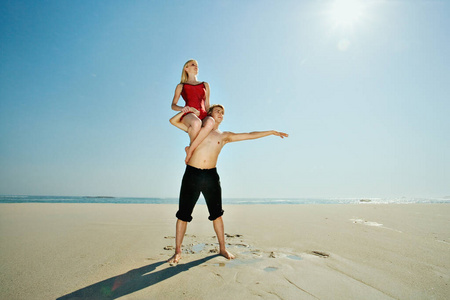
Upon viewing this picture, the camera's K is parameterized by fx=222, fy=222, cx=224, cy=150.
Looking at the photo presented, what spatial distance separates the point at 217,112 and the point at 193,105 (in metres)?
0.40

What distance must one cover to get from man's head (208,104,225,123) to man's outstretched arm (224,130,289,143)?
282 millimetres

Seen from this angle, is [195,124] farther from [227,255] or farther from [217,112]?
[227,255]

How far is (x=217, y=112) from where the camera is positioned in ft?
11.8

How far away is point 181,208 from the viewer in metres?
3.20

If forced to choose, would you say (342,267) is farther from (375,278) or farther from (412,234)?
(412,234)

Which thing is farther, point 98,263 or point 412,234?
point 412,234

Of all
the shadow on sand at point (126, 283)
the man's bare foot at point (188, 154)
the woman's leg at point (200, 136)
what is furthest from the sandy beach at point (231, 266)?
the woman's leg at point (200, 136)

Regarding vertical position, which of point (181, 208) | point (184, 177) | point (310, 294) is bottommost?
point (310, 294)

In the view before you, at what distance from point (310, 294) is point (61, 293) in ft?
7.10

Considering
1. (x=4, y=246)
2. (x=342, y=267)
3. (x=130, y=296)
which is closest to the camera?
(x=130, y=296)

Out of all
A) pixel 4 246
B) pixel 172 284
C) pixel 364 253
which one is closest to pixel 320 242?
pixel 364 253

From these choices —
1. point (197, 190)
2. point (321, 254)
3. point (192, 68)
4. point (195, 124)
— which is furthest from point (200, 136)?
point (321, 254)

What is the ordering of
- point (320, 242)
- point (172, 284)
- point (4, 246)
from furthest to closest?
point (320, 242) < point (4, 246) < point (172, 284)

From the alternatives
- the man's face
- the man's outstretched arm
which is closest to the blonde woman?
the man's face
